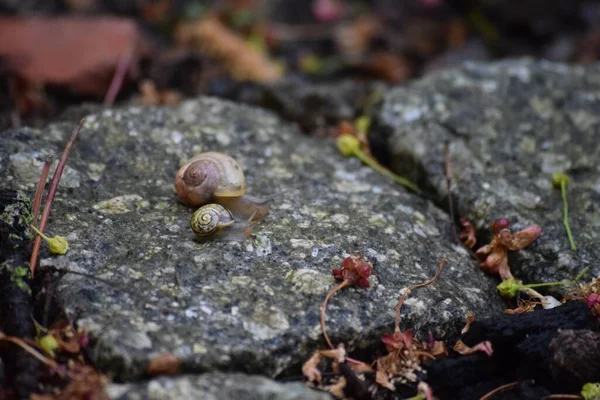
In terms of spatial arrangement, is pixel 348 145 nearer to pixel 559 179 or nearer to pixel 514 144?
pixel 514 144

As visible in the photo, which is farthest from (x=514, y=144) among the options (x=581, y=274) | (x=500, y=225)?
(x=581, y=274)

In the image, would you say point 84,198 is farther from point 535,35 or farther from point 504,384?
point 535,35

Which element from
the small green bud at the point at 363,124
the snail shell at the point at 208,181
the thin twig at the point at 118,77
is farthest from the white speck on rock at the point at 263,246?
the thin twig at the point at 118,77

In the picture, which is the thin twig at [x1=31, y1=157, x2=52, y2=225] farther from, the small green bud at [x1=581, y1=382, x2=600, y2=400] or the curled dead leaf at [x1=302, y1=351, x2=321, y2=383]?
the small green bud at [x1=581, y1=382, x2=600, y2=400]

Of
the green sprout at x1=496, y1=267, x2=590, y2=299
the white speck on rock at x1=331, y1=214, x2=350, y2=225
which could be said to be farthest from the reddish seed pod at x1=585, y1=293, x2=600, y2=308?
the white speck on rock at x1=331, y1=214, x2=350, y2=225

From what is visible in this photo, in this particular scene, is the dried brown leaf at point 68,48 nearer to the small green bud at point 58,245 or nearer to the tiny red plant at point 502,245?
the small green bud at point 58,245

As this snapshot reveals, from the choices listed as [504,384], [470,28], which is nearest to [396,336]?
[504,384]
